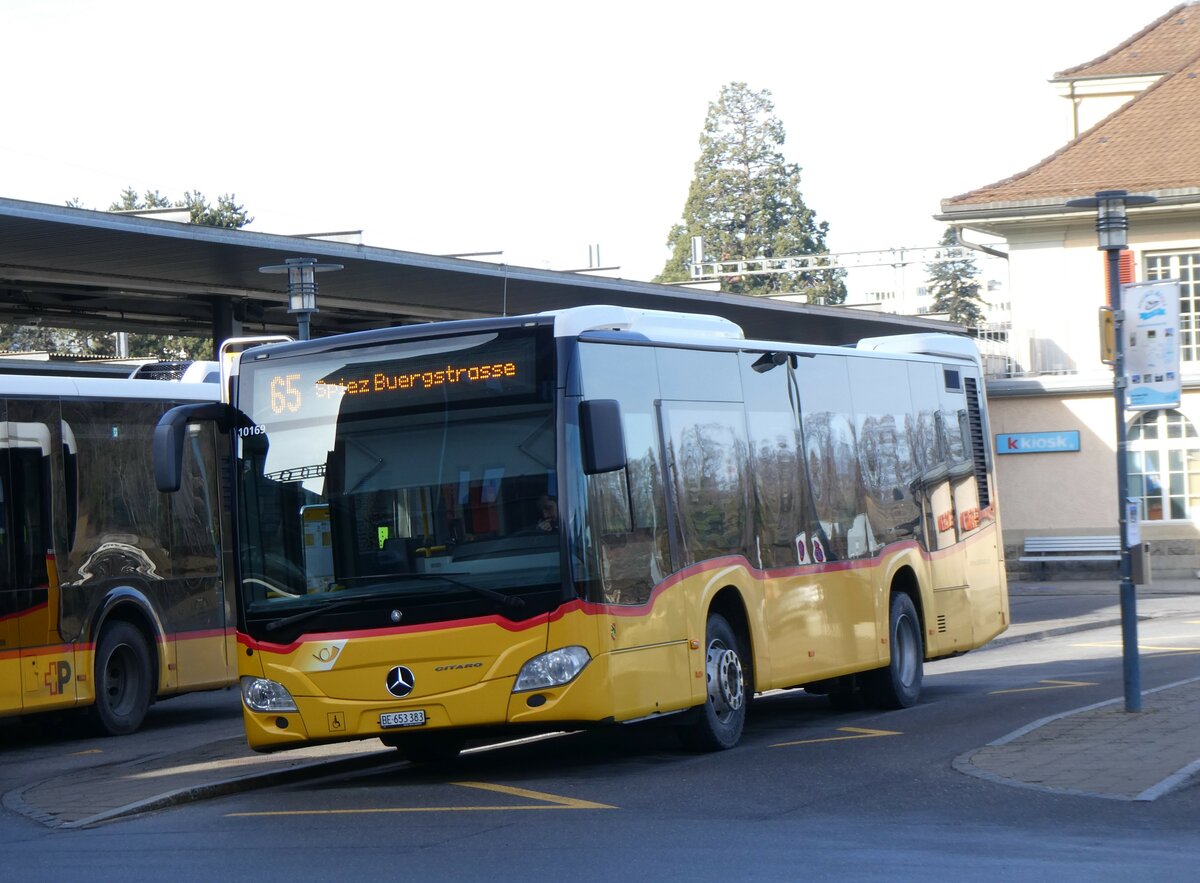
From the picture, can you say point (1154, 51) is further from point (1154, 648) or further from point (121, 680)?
point (121, 680)

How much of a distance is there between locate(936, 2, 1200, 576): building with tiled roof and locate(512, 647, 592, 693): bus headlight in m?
29.0

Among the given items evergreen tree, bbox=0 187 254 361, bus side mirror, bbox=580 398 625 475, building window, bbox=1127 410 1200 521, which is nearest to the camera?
bus side mirror, bbox=580 398 625 475

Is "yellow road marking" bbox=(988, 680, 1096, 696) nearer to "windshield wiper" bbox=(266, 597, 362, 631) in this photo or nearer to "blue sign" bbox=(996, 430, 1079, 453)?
"windshield wiper" bbox=(266, 597, 362, 631)

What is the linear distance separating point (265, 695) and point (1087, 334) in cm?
3166

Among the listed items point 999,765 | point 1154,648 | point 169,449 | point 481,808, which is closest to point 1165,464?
point 1154,648

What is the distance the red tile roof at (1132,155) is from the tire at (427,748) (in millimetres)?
29401

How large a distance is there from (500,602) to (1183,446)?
30684 millimetres

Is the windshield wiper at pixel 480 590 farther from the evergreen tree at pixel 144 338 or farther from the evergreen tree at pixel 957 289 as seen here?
the evergreen tree at pixel 957 289

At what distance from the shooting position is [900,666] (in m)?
16.0

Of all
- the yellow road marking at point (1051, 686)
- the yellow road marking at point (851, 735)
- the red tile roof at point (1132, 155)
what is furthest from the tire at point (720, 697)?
the red tile roof at point (1132, 155)

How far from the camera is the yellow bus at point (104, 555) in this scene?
49.0 feet

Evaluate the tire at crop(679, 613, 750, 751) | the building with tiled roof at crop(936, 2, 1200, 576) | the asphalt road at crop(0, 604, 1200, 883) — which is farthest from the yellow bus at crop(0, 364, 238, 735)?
the building with tiled roof at crop(936, 2, 1200, 576)

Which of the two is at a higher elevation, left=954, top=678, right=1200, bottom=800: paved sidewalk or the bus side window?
the bus side window

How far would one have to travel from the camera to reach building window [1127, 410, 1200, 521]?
38500 mm
